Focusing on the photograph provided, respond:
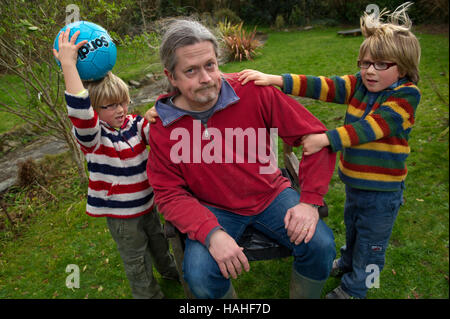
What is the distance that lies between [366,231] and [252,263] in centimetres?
117

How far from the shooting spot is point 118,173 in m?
2.19

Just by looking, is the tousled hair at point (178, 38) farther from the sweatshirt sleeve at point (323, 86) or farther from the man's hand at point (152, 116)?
the sweatshirt sleeve at point (323, 86)

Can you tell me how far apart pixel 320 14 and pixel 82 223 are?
1472 centimetres

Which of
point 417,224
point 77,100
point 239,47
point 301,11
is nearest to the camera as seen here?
point 77,100

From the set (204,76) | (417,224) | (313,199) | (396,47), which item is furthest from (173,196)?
(417,224)

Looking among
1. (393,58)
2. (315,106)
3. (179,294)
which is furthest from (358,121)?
(315,106)

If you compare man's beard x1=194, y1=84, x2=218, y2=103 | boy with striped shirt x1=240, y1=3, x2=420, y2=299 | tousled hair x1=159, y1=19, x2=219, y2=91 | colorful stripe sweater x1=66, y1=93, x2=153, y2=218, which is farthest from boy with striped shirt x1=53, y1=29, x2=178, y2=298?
boy with striped shirt x1=240, y1=3, x2=420, y2=299

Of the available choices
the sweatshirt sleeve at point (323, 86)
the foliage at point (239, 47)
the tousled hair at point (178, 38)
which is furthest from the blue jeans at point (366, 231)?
the foliage at point (239, 47)

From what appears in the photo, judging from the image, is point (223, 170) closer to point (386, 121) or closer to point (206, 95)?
point (206, 95)

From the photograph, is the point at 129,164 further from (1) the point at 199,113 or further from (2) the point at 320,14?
(2) the point at 320,14

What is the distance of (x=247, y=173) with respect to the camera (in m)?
2.18

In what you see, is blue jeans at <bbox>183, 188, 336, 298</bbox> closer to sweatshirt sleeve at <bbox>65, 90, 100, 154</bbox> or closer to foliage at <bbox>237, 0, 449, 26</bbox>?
sweatshirt sleeve at <bbox>65, 90, 100, 154</bbox>

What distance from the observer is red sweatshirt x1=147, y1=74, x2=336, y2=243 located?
6.85ft

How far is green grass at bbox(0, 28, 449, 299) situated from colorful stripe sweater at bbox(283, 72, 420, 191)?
109 cm
